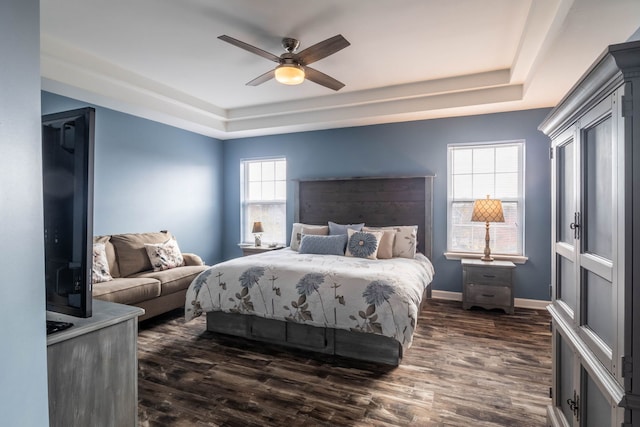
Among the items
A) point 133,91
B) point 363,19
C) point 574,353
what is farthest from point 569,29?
point 133,91

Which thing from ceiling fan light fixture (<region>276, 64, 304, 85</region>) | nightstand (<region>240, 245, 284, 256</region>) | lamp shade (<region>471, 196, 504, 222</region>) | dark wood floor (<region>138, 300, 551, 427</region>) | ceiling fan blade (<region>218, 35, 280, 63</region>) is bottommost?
dark wood floor (<region>138, 300, 551, 427</region>)

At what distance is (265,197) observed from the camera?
594 cm

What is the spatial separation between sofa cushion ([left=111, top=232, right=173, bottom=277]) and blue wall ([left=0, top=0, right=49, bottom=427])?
3.35 metres

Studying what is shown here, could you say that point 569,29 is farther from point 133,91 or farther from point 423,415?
point 133,91

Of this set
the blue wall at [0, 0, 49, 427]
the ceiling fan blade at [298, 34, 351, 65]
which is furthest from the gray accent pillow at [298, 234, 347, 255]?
the blue wall at [0, 0, 49, 427]

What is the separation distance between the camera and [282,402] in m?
2.21

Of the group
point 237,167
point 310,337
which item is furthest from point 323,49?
point 237,167

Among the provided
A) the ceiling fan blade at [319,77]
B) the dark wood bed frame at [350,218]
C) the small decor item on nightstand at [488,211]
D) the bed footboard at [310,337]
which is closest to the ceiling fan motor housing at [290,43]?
the ceiling fan blade at [319,77]

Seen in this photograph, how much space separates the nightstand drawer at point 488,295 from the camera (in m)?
3.98

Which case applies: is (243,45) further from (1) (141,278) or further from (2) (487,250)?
(2) (487,250)

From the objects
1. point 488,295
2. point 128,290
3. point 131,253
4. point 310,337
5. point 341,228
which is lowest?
point 310,337

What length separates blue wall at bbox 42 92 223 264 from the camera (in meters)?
4.09

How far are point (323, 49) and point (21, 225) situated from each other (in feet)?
7.53

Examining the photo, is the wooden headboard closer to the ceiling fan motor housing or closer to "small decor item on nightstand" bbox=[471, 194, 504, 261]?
"small decor item on nightstand" bbox=[471, 194, 504, 261]
